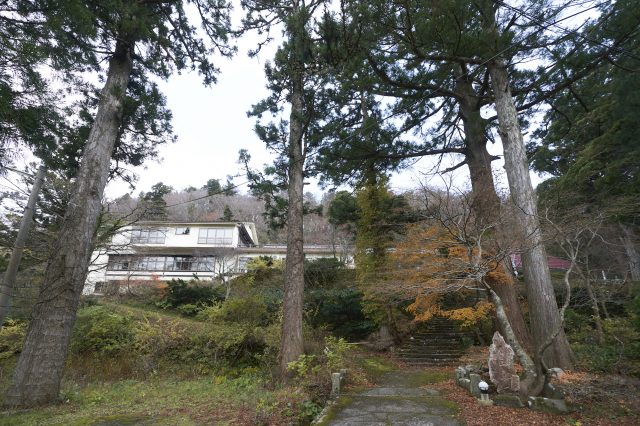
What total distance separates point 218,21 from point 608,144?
13.0m

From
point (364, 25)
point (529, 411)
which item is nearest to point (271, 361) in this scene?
point (529, 411)

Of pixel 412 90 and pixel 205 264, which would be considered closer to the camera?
pixel 412 90

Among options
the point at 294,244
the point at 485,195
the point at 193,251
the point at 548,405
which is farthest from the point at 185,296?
the point at 548,405

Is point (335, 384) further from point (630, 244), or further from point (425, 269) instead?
point (630, 244)

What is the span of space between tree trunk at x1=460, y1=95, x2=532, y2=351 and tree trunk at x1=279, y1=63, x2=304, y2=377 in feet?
15.2

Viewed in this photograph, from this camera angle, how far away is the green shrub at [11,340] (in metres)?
11.5

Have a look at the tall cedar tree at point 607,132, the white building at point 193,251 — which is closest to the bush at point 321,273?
the white building at point 193,251

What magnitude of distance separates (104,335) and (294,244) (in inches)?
319

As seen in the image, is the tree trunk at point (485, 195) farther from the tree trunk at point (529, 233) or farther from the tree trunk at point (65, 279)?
the tree trunk at point (65, 279)

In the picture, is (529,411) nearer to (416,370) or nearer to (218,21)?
(416,370)

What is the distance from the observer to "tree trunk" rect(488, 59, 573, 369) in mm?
7141

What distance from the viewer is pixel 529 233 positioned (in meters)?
7.30

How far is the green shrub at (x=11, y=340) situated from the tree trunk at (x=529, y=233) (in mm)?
16480

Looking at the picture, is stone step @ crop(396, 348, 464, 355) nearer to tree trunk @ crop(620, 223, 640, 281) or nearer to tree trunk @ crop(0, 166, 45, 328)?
tree trunk @ crop(620, 223, 640, 281)
